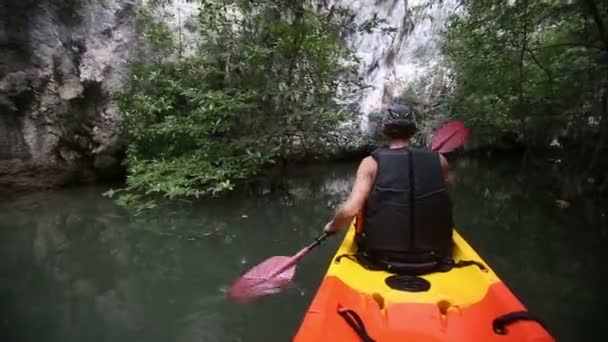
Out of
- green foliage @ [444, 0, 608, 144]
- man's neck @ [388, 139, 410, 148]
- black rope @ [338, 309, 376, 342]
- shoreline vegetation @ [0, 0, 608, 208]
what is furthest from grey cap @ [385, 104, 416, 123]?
shoreline vegetation @ [0, 0, 608, 208]

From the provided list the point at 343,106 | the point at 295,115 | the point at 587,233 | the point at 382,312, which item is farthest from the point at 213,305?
the point at 343,106

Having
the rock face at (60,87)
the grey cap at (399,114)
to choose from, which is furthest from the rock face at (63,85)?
the grey cap at (399,114)

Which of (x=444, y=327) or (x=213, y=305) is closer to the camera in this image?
(x=444, y=327)

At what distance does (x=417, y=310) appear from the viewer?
6.82ft

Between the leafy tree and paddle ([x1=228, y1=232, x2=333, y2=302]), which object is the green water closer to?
paddle ([x1=228, y1=232, x2=333, y2=302])

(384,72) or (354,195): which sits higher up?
(384,72)

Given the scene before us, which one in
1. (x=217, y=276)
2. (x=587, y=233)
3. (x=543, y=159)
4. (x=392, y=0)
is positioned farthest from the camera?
(x=392, y=0)

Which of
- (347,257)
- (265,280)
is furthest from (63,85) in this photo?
(347,257)

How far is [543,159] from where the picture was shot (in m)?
9.16

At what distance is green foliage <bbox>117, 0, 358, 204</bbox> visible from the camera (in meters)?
6.72

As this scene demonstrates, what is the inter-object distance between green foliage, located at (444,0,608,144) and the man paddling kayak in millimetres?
3775

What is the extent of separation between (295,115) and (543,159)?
5.10 metres

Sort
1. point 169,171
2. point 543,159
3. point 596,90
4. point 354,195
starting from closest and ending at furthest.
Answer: point 354,195
point 596,90
point 169,171
point 543,159

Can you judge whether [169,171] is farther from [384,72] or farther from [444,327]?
[384,72]
